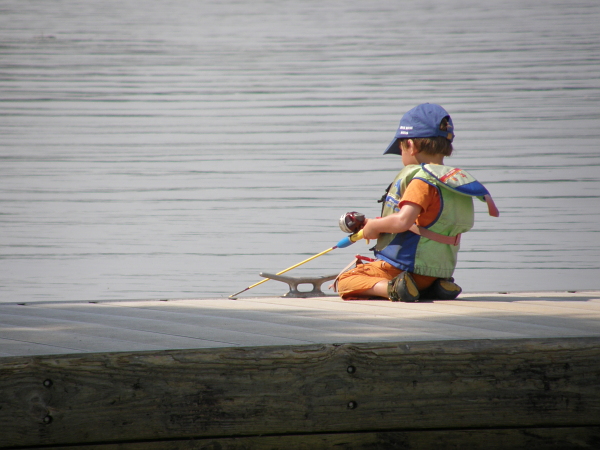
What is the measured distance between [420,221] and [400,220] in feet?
0.38

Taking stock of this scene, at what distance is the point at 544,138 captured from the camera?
11.6 metres

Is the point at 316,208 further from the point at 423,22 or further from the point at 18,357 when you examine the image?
the point at 423,22

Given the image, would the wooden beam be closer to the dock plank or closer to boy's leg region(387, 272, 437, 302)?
the dock plank

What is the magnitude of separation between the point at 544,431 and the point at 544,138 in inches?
389

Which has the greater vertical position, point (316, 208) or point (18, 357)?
point (316, 208)

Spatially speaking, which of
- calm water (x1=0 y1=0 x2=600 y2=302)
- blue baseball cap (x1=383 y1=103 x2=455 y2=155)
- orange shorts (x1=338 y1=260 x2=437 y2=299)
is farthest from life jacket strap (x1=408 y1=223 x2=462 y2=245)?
calm water (x1=0 y1=0 x2=600 y2=302)

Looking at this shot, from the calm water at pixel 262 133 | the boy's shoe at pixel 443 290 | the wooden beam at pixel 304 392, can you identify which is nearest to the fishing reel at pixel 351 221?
the boy's shoe at pixel 443 290

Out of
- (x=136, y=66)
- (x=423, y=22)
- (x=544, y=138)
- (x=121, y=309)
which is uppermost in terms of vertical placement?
(x=423, y=22)

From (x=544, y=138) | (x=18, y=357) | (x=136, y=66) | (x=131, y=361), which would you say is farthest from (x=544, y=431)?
(x=136, y=66)

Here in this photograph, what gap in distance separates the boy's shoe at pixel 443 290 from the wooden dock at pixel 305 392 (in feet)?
2.84

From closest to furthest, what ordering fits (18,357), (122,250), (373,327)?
(18,357) → (373,327) → (122,250)

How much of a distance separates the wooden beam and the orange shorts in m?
1.01

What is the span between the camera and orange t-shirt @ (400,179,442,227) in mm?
3182

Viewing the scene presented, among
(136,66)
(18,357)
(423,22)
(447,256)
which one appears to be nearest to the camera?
(18,357)
